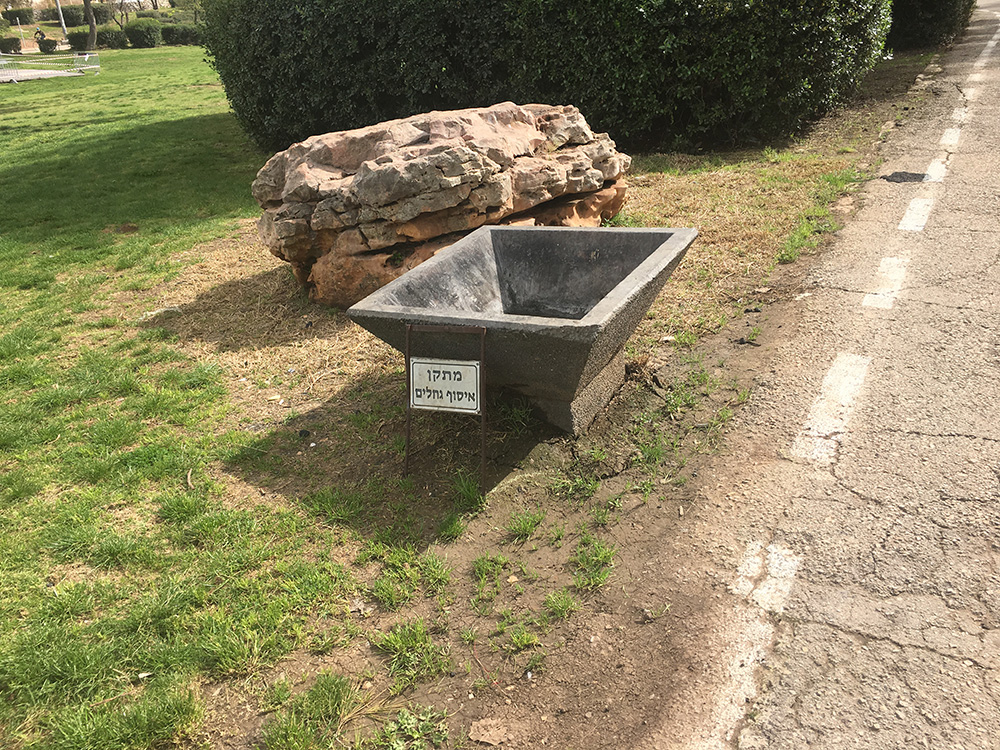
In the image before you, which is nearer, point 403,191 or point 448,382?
point 448,382

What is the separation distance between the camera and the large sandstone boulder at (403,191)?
221 inches

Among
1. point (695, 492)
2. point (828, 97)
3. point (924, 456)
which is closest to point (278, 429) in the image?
point (695, 492)

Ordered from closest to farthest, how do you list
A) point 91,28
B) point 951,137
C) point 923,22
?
point 951,137 → point 923,22 → point 91,28

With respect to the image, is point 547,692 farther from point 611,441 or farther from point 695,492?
point 611,441

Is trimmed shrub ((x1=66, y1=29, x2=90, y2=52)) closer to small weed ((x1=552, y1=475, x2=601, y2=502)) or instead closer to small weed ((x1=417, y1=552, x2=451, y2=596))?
small weed ((x1=552, y1=475, x2=601, y2=502))

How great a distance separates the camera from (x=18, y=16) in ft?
159

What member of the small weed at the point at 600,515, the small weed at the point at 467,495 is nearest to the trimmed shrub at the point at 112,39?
Answer: the small weed at the point at 467,495

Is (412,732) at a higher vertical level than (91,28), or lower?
lower

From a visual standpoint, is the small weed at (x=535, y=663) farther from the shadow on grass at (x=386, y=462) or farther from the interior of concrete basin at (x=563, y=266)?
the interior of concrete basin at (x=563, y=266)

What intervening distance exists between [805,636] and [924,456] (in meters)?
1.43

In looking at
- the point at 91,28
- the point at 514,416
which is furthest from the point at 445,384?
the point at 91,28

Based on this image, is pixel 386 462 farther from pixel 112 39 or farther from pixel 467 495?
pixel 112 39

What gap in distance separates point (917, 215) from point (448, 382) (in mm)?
5353

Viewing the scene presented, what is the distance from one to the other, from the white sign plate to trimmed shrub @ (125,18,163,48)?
1785 inches
